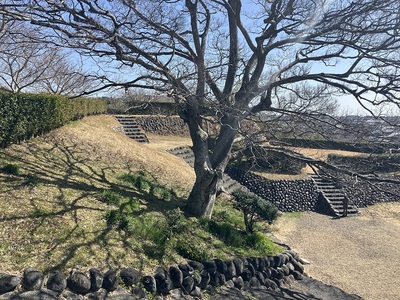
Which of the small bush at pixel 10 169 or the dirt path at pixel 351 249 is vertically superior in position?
the small bush at pixel 10 169

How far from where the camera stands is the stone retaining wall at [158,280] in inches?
170

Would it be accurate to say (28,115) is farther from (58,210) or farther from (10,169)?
(58,210)

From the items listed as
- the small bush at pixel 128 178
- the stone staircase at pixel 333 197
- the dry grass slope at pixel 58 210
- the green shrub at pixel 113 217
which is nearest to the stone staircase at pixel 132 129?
the dry grass slope at pixel 58 210

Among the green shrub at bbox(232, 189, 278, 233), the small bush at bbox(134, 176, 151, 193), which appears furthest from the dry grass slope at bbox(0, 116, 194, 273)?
the green shrub at bbox(232, 189, 278, 233)

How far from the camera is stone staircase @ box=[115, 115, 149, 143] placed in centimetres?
1955

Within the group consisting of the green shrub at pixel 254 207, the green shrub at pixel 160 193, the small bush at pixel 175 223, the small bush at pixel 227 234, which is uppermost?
the green shrub at pixel 254 207

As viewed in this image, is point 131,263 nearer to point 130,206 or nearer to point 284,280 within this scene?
point 130,206

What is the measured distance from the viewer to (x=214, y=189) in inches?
331

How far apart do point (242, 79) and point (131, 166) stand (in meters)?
4.60

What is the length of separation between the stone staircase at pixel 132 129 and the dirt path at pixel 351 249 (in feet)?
32.8

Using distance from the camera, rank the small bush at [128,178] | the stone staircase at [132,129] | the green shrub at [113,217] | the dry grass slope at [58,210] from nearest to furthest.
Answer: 1. the dry grass slope at [58,210]
2. the green shrub at [113,217]
3. the small bush at [128,178]
4. the stone staircase at [132,129]

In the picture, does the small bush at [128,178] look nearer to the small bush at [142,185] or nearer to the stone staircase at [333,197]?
the small bush at [142,185]

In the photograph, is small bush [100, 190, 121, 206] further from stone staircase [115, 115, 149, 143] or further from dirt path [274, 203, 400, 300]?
stone staircase [115, 115, 149, 143]

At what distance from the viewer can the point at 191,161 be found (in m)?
16.8
